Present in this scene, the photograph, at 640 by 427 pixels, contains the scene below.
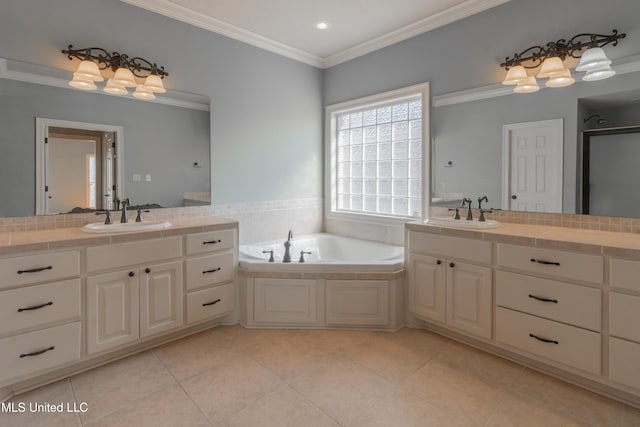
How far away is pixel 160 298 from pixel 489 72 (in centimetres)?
304

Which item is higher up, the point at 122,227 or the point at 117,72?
the point at 117,72

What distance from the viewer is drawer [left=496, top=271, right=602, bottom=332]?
1831 mm

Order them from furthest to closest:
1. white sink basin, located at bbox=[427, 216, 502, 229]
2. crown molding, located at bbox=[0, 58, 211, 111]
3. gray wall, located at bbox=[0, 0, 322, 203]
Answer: white sink basin, located at bbox=[427, 216, 502, 229] < gray wall, located at bbox=[0, 0, 322, 203] < crown molding, located at bbox=[0, 58, 211, 111]

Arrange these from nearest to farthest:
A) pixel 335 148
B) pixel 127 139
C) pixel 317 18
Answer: pixel 127 139 → pixel 317 18 → pixel 335 148

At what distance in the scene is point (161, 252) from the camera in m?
2.33

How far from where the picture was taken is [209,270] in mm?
2596

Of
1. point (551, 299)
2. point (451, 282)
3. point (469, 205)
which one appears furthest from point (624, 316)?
point (469, 205)

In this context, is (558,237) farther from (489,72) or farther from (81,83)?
(81,83)

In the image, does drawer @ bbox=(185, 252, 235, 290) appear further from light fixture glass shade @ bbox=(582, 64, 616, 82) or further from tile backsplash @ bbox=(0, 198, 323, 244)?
light fixture glass shade @ bbox=(582, 64, 616, 82)

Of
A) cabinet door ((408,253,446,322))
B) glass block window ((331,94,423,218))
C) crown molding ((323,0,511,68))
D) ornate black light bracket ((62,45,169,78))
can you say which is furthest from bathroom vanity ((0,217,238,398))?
crown molding ((323,0,511,68))

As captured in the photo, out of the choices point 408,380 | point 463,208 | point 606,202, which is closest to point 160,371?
point 408,380

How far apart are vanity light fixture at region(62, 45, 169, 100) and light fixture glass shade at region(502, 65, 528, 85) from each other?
107 inches

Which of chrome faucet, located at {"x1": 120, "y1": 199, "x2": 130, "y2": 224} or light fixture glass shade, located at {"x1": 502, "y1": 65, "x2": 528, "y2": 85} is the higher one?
light fixture glass shade, located at {"x1": 502, "y1": 65, "x2": 528, "y2": 85}

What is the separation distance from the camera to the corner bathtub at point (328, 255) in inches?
104
